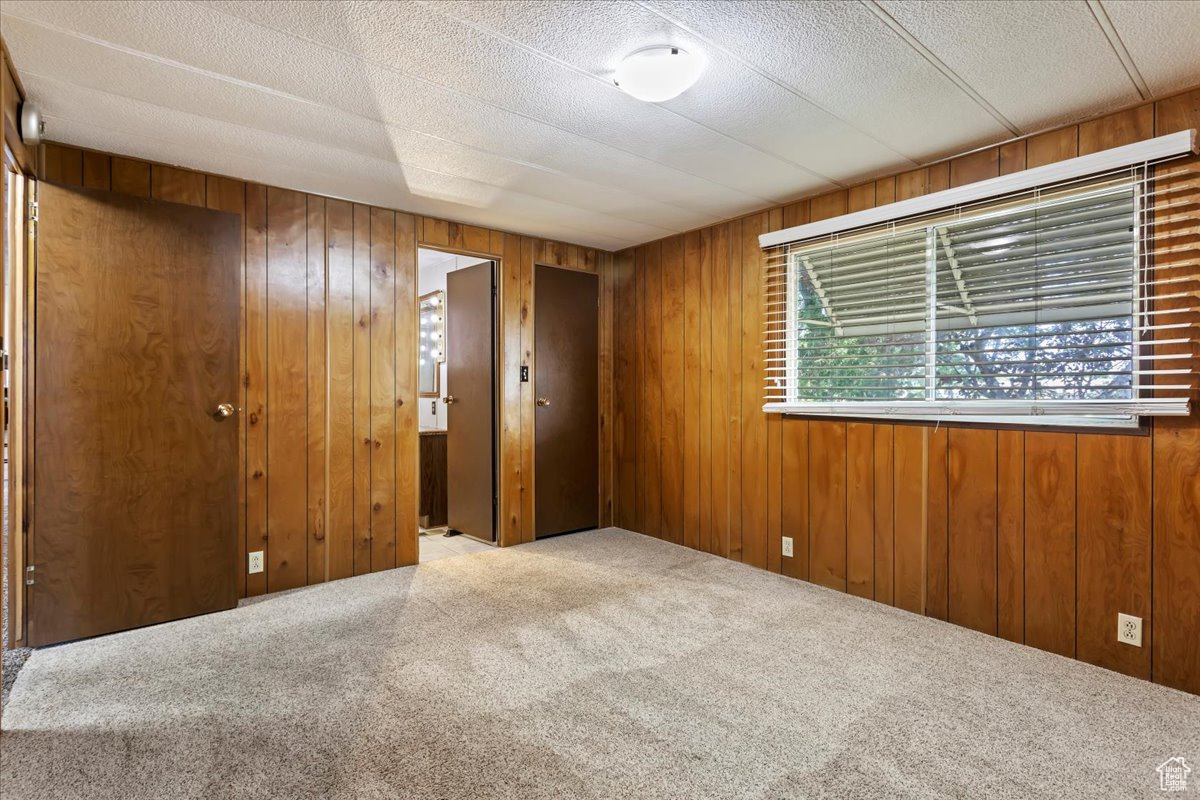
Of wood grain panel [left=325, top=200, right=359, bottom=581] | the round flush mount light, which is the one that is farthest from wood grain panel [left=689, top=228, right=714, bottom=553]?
wood grain panel [left=325, top=200, right=359, bottom=581]

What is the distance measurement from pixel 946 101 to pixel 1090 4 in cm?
56

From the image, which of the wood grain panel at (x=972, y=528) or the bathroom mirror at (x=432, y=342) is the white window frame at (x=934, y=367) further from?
the bathroom mirror at (x=432, y=342)

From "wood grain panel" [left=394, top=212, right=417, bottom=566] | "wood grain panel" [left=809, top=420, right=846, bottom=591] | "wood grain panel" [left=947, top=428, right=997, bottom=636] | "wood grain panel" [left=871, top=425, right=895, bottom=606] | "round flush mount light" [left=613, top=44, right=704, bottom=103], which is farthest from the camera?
"wood grain panel" [left=394, top=212, right=417, bottom=566]

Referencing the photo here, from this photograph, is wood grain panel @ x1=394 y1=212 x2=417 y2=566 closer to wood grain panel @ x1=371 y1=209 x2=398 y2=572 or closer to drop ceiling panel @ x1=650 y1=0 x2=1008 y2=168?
wood grain panel @ x1=371 y1=209 x2=398 y2=572

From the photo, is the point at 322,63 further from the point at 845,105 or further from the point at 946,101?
the point at 946,101

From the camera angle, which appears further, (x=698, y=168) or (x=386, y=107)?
(x=698, y=168)

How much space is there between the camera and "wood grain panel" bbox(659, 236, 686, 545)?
4.21 meters

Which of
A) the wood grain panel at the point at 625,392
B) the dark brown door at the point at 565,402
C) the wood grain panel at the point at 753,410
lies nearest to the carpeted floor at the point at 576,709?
the wood grain panel at the point at 753,410

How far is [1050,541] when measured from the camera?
2502mm

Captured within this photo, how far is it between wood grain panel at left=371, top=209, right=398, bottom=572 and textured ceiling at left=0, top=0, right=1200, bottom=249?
0.58m

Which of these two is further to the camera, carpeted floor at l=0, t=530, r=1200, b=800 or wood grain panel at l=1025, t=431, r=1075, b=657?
wood grain panel at l=1025, t=431, r=1075, b=657

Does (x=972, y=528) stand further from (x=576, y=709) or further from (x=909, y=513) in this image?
(x=576, y=709)

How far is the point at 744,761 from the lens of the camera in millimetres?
1752

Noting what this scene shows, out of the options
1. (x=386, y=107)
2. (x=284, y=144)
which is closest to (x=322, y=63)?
(x=386, y=107)
